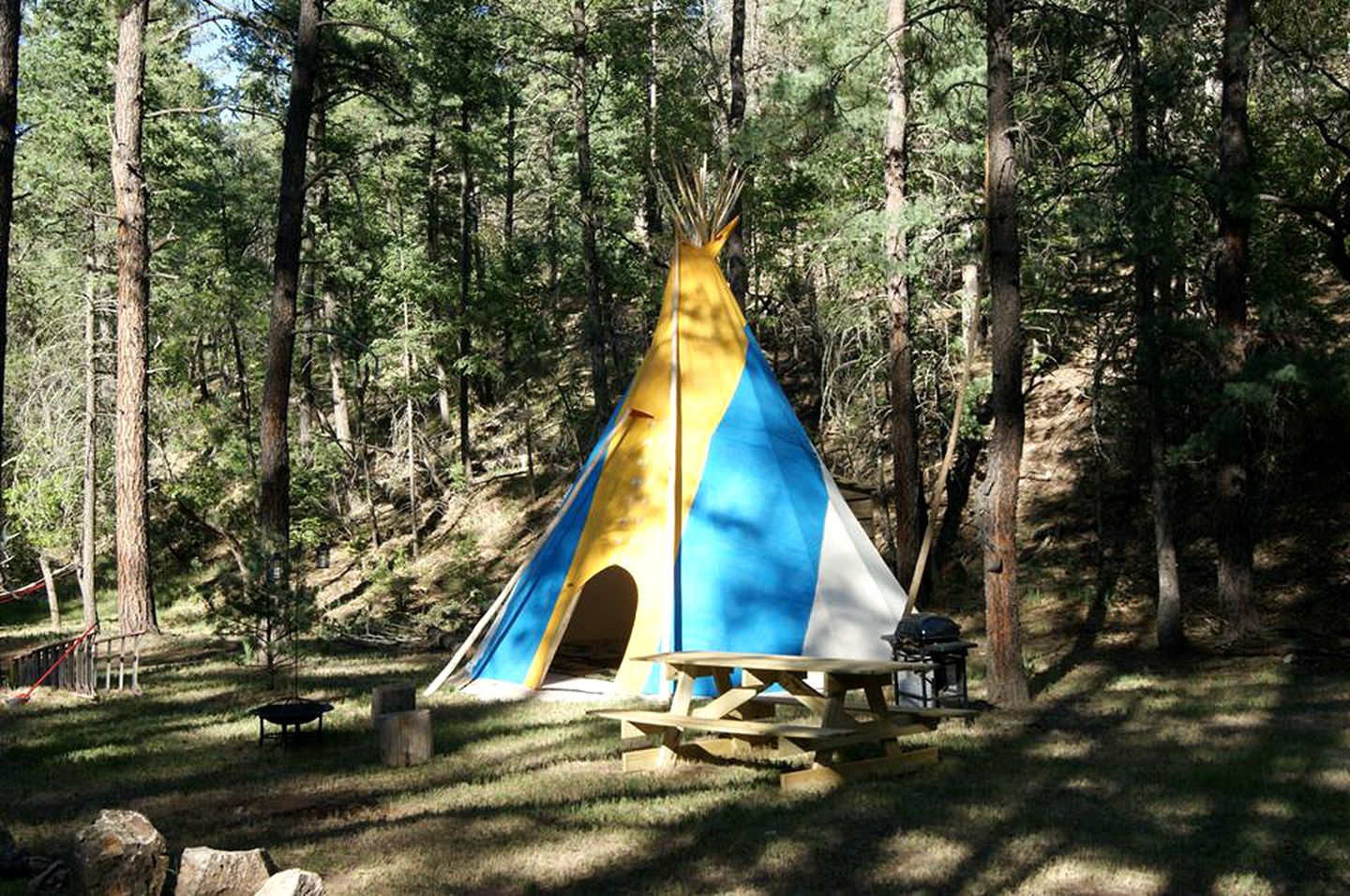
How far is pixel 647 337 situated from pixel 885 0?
11964 mm

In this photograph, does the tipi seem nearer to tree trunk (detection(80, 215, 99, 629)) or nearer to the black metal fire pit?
the black metal fire pit

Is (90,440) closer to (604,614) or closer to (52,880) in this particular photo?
(604,614)

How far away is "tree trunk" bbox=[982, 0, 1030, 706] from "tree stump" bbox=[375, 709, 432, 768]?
16.6 ft

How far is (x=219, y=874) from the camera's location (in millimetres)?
5570

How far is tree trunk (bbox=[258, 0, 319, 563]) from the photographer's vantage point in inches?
579

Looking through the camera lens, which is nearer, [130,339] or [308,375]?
[130,339]

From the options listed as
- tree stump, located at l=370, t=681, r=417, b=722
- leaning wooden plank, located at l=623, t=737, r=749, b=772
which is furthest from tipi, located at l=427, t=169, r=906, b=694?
leaning wooden plank, located at l=623, t=737, r=749, b=772

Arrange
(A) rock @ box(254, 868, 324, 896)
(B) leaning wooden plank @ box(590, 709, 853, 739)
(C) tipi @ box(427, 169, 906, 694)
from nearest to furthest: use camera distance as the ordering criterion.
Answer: (A) rock @ box(254, 868, 324, 896)
(B) leaning wooden plank @ box(590, 709, 853, 739)
(C) tipi @ box(427, 169, 906, 694)

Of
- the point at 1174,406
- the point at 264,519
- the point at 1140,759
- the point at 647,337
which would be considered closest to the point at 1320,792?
the point at 1140,759

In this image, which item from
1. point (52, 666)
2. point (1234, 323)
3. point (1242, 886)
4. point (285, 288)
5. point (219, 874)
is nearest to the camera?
point (219, 874)

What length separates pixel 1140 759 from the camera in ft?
29.6

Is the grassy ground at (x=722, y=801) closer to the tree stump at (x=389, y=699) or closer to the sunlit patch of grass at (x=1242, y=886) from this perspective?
the sunlit patch of grass at (x=1242, y=886)

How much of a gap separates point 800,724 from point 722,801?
4.34 ft

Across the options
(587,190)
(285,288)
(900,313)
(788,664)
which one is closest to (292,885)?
(788,664)
